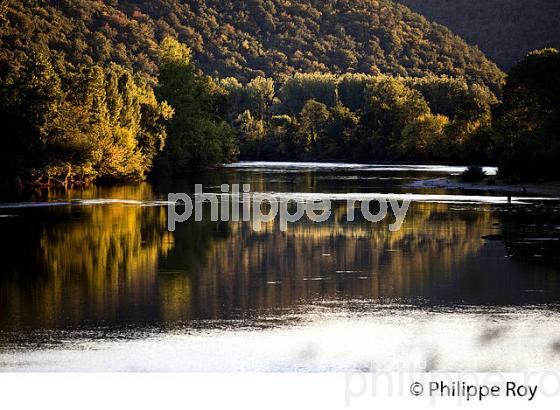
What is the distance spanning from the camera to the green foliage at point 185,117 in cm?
8150

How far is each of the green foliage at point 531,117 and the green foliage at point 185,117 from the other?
22923mm

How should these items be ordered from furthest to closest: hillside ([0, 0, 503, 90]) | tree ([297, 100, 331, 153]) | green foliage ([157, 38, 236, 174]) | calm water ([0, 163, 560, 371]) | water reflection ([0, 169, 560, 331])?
hillside ([0, 0, 503, 90]) < tree ([297, 100, 331, 153]) < green foliage ([157, 38, 236, 174]) < water reflection ([0, 169, 560, 331]) < calm water ([0, 163, 560, 371])

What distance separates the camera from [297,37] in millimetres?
187250

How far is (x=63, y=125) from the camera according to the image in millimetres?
54750

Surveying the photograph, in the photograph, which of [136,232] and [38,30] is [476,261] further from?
[38,30]

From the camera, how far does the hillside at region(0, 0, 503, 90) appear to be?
6590 inches

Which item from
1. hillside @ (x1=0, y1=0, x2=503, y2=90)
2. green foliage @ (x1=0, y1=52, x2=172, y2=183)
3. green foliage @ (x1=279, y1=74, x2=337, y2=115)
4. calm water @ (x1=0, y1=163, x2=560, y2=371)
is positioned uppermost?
hillside @ (x1=0, y1=0, x2=503, y2=90)

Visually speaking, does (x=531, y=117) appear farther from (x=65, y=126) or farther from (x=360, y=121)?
(x=360, y=121)

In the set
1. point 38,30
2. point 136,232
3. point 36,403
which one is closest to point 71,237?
point 136,232

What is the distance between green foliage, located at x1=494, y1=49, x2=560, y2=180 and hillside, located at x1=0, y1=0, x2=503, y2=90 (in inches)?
3126

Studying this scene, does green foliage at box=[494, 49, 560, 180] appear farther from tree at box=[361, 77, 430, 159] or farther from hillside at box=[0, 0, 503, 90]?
hillside at box=[0, 0, 503, 90]

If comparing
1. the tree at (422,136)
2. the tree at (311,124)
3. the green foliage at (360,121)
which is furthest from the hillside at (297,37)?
the tree at (422,136)

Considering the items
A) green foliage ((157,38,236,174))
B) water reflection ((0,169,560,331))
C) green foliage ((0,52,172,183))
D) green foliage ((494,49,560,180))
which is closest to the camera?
water reflection ((0,169,560,331))

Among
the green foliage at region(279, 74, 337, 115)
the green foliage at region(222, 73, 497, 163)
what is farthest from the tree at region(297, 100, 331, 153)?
the green foliage at region(279, 74, 337, 115)
